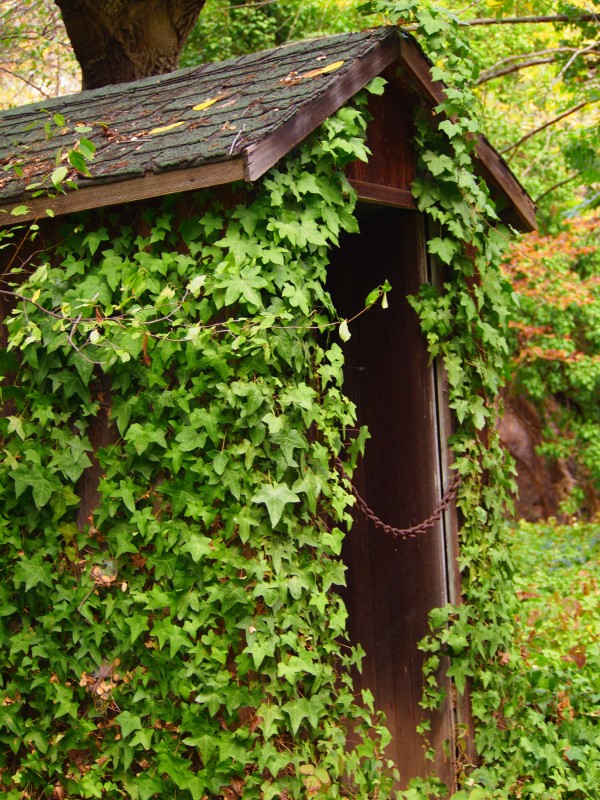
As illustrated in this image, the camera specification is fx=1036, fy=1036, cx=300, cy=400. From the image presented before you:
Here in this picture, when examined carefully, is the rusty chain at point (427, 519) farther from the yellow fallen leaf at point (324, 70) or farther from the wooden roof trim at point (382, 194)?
the yellow fallen leaf at point (324, 70)

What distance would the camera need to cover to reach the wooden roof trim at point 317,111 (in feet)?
13.4

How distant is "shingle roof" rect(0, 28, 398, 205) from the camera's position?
432 centimetres

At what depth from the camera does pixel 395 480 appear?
19.2ft

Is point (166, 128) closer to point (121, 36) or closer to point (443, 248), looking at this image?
point (443, 248)

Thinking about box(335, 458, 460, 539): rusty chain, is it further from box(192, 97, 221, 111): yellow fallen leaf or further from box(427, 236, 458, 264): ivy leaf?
box(192, 97, 221, 111): yellow fallen leaf

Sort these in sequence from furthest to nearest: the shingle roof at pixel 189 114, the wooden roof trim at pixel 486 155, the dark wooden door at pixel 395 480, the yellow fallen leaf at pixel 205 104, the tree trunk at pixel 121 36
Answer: the tree trunk at pixel 121 36 → the dark wooden door at pixel 395 480 → the wooden roof trim at pixel 486 155 → the yellow fallen leaf at pixel 205 104 → the shingle roof at pixel 189 114

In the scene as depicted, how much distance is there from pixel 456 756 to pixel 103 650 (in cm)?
207

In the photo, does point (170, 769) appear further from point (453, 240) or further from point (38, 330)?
point (453, 240)

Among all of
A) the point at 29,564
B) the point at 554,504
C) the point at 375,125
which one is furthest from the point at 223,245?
the point at 554,504

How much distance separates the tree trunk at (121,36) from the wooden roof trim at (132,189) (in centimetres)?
550

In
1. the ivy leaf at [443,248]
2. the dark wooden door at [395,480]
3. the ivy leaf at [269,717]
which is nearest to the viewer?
the ivy leaf at [269,717]

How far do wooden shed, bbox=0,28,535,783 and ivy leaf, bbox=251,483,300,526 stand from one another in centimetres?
130

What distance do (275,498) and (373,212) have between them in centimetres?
230

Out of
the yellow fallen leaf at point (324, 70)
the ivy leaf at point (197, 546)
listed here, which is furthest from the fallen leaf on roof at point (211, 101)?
the ivy leaf at point (197, 546)
